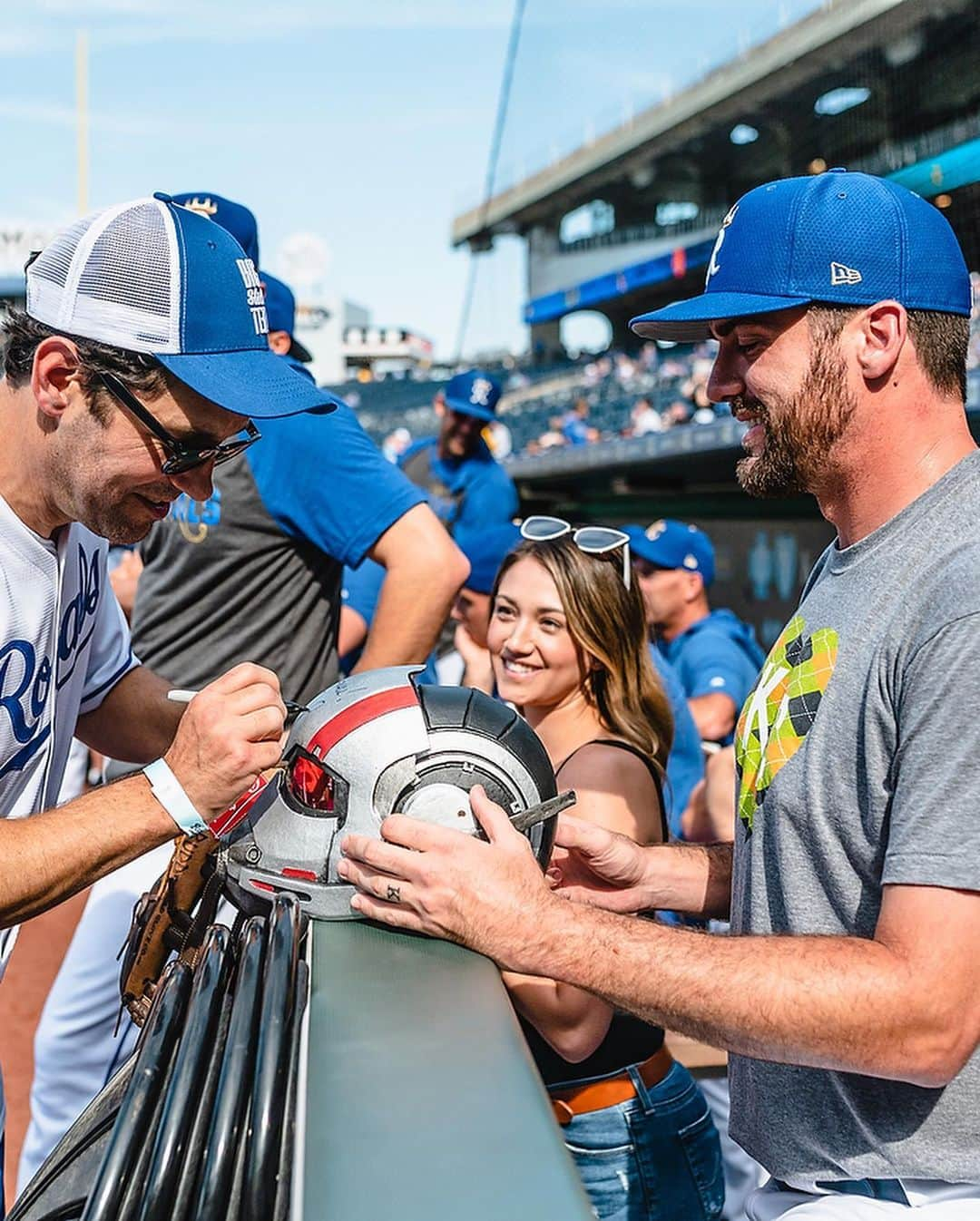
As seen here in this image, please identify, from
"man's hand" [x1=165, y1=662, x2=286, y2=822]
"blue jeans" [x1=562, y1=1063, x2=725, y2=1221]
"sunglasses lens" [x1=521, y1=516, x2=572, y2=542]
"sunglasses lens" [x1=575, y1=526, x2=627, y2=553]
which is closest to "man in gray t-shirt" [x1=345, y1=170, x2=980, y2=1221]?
"man's hand" [x1=165, y1=662, x2=286, y2=822]

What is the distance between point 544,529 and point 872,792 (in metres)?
1.82

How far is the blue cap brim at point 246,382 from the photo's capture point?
6.59ft

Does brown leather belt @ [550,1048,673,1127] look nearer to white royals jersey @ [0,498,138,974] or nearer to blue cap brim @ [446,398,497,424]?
white royals jersey @ [0,498,138,974]

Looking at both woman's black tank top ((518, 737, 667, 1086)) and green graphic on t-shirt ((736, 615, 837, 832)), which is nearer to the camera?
Result: green graphic on t-shirt ((736, 615, 837, 832))

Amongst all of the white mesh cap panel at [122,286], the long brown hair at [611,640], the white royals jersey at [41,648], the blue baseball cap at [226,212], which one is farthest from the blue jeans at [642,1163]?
the blue baseball cap at [226,212]

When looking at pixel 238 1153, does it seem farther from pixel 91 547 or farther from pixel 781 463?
pixel 91 547

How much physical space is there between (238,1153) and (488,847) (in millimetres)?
543

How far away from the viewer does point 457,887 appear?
1.58 meters

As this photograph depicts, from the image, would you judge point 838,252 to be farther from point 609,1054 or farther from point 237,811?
point 609,1054

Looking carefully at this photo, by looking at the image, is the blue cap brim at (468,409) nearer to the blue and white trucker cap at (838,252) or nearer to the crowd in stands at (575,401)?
the crowd in stands at (575,401)

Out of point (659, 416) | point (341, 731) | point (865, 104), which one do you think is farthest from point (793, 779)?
point (865, 104)

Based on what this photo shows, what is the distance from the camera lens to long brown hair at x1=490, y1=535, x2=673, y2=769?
3051 mm

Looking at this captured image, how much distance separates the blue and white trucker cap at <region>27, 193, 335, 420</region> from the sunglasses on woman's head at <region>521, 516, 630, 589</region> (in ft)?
4.28

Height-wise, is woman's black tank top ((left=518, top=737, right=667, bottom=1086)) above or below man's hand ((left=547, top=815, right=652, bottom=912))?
below
